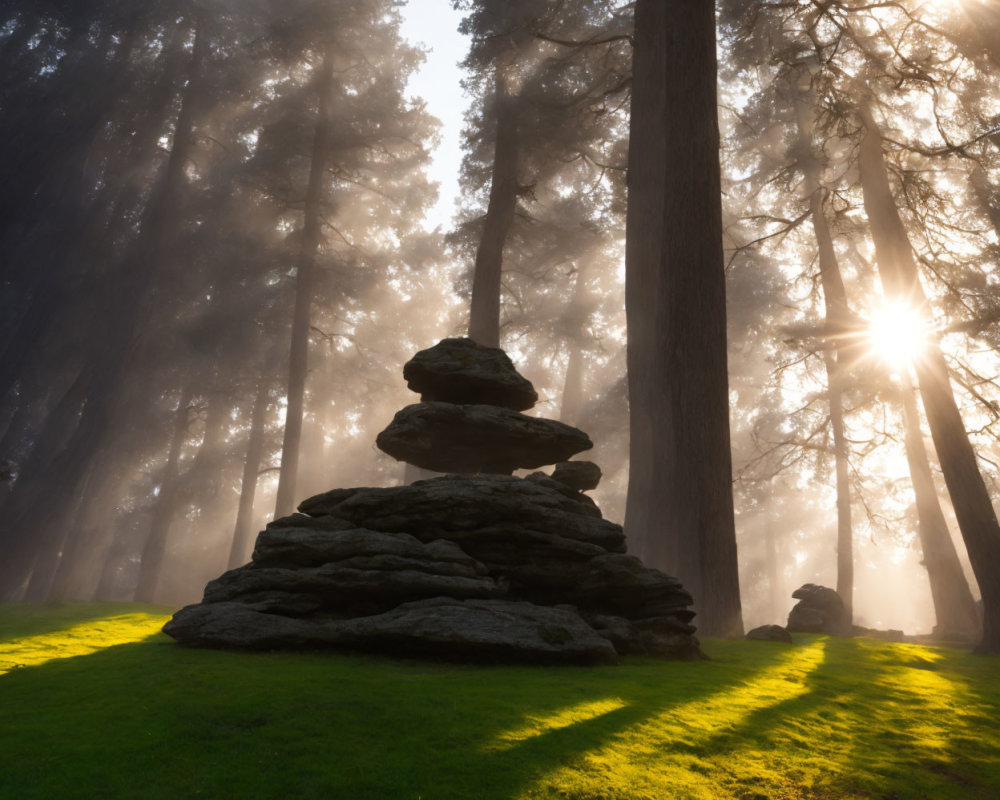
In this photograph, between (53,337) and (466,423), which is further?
(53,337)

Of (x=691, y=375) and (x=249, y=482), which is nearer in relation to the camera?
(x=691, y=375)

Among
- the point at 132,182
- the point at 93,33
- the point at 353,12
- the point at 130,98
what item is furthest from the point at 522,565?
the point at 93,33

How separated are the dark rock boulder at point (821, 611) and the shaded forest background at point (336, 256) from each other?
9.45 feet

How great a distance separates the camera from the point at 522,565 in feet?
22.7

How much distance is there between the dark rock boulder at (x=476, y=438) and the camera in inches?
314

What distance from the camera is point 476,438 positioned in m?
8.27

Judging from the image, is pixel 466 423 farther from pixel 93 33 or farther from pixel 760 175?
pixel 93 33

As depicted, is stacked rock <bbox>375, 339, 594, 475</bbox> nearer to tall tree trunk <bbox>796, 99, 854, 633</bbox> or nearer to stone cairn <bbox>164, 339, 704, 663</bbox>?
stone cairn <bbox>164, 339, 704, 663</bbox>

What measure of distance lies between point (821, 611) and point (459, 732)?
15.3 m

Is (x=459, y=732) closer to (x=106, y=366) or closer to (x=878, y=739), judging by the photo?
(x=878, y=739)

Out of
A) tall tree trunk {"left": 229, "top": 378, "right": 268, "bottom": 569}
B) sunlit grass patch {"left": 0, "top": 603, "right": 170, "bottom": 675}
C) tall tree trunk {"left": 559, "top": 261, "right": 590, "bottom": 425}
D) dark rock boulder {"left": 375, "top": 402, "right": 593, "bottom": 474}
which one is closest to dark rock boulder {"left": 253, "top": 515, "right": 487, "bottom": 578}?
dark rock boulder {"left": 375, "top": 402, "right": 593, "bottom": 474}

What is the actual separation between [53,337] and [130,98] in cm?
1070

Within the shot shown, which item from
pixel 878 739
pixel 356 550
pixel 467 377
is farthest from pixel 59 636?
pixel 878 739

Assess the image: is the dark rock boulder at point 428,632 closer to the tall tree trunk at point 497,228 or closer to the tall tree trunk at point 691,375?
the tall tree trunk at point 691,375
